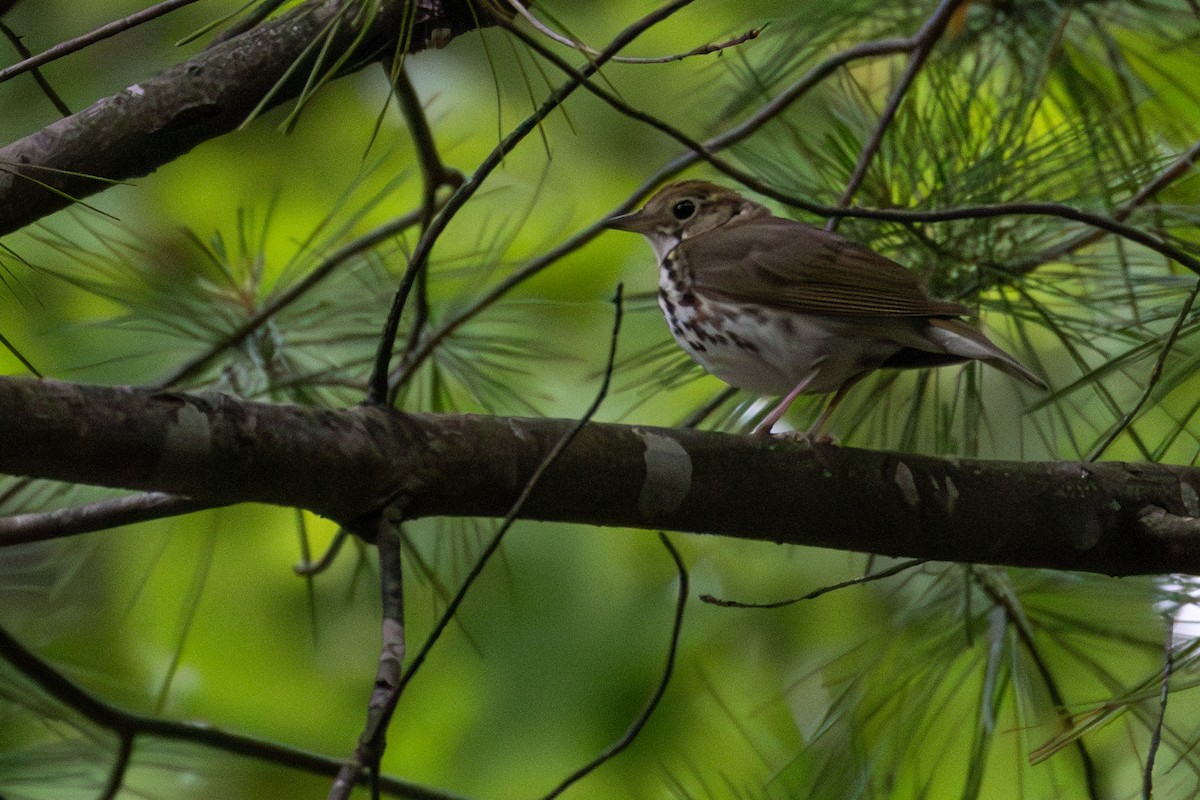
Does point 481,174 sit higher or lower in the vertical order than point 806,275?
lower

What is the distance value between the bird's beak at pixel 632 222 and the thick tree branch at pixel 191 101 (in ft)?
2.76

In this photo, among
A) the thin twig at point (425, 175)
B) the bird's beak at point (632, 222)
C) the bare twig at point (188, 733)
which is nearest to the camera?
the bare twig at point (188, 733)

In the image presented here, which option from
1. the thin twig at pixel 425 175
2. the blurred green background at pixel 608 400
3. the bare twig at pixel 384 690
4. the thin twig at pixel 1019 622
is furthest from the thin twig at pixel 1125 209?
the bare twig at pixel 384 690

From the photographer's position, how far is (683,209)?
2.84 m

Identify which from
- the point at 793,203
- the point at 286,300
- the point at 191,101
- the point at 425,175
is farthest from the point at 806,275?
the point at 191,101

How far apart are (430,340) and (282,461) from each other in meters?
0.94

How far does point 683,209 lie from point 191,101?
1.25 meters

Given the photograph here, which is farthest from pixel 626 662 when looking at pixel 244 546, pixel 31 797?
pixel 31 797

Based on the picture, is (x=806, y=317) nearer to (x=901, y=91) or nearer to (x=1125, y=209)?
(x=901, y=91)

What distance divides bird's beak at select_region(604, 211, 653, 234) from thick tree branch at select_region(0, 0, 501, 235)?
2.76ft

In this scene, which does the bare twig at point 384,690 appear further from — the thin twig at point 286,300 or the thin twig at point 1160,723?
the thin twig at point 286,300

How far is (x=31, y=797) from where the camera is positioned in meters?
2.28

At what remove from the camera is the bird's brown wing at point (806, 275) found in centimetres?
232

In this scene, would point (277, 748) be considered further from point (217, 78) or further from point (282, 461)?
point (217, 78)
